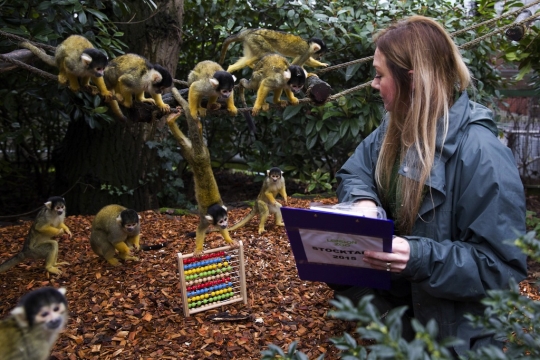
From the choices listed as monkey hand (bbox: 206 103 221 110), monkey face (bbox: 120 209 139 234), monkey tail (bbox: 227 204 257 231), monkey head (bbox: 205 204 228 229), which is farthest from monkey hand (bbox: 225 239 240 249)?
monkey tail (bbox: 227 204 257 231)

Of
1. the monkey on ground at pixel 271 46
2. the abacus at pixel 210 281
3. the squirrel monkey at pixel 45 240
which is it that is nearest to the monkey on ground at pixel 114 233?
the squirrel monkey at pixel 45 240

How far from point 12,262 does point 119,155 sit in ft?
5.90

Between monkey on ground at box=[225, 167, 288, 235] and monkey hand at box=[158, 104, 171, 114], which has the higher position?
monkey hand at box=[158, 104, 171, 114]

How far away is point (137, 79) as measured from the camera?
2.91m

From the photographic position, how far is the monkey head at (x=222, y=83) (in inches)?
103

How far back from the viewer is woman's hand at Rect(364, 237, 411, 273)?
1.42 meters

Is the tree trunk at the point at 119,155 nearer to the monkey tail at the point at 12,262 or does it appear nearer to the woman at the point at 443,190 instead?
the monkey tail at the point at 12,262

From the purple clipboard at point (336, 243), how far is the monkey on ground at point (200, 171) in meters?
0.97

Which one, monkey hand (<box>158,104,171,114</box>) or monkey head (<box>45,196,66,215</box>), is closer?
monkey hand (<box>158,104,171,114</box>)

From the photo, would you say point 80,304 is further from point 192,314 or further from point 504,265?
point 504,265

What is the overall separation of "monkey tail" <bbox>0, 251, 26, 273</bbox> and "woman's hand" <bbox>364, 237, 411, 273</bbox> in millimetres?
2555

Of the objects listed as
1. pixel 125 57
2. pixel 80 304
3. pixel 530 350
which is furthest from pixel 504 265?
pixel 125 57

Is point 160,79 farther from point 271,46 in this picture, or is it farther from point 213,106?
point 271,46

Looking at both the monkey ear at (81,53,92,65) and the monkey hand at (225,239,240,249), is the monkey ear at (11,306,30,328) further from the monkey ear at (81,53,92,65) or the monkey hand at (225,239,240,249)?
the monkey ear at (81,53,92,65)
